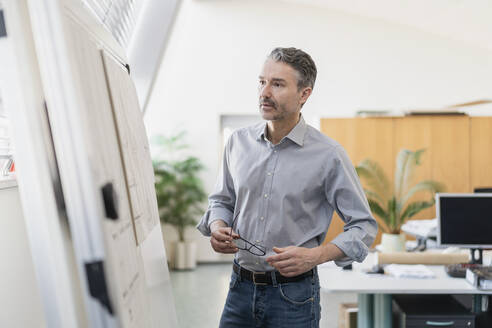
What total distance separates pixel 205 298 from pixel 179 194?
2011mm

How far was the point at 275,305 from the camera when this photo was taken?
5.44ft

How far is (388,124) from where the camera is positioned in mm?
6547

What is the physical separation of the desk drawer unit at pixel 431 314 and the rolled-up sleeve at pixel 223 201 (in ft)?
4.92

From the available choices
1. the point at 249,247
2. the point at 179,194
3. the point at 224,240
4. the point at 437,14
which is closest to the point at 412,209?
the point at 437,14

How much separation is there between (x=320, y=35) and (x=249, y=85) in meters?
1.38

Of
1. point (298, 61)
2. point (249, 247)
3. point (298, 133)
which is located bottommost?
point (249, 247)

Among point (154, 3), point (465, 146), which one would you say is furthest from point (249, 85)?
point (154, 3)

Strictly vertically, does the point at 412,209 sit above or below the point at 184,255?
above

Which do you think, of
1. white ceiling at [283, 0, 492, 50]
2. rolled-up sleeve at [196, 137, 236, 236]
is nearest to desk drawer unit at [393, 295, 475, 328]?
rolled-up sleeve at [196, 137, 236, 236]

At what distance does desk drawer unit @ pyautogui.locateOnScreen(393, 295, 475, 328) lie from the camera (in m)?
2.75

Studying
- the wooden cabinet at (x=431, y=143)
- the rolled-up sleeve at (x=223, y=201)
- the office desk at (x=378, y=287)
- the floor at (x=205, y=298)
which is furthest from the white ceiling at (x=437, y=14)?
the rolled-up sleeve at (x=223, y=201)

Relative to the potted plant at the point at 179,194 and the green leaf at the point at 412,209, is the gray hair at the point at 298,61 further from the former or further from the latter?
the potted plant at the point at 179,194

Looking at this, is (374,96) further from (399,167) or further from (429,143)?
(399,167)

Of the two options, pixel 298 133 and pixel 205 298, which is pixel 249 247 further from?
pixel 205 298
